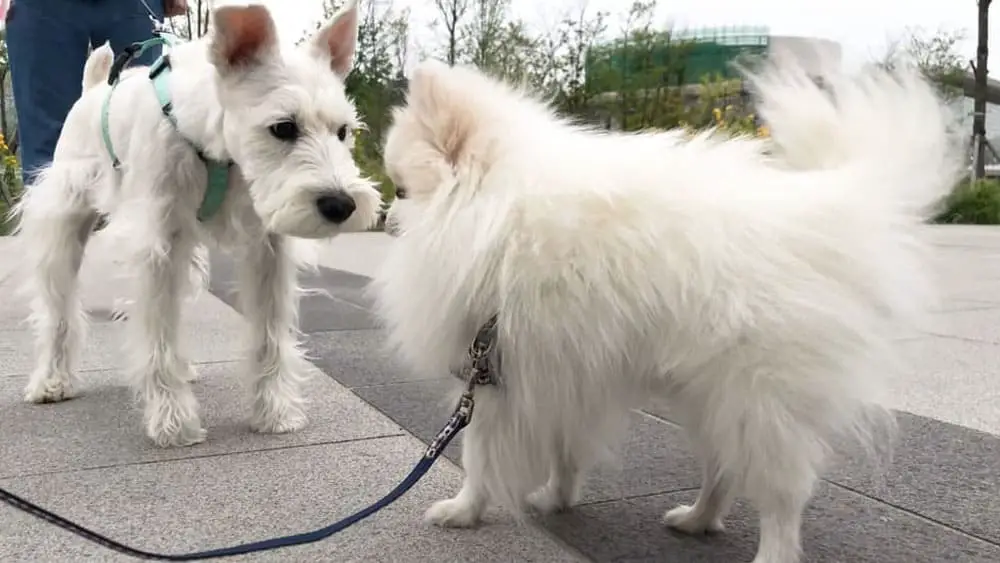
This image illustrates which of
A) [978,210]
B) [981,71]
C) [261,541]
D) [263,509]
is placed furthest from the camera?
[981,71]

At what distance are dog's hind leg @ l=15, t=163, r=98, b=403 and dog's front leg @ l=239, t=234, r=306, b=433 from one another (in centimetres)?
84

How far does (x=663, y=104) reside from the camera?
20375mm

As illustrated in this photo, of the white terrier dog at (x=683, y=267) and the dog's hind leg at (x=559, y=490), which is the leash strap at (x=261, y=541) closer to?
the white terrier dog at (x=683, y=267)

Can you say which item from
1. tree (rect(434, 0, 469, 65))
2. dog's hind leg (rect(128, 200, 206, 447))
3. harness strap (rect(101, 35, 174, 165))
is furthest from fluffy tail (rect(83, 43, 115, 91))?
tree (rect(434, 0, 469, 65))

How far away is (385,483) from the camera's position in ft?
9.11

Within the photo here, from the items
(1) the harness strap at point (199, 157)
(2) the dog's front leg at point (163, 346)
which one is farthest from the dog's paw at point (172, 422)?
(1) the harness strap at point (199, 157)

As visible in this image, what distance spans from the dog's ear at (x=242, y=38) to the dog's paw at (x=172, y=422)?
117 centimetres

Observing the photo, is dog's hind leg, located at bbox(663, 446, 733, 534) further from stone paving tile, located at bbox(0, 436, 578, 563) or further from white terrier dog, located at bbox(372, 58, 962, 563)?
stone paving tile, located at bbox(0, 436, 578, 563)

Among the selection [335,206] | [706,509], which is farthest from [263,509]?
[706,509]

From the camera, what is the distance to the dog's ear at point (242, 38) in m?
2.78

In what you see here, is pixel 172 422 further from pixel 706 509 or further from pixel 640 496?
pixel 706 509

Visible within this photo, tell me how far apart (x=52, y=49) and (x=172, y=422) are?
2.35m

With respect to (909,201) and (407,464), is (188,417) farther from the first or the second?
(909,201)

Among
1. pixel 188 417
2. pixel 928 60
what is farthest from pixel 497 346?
pixel 928 60
